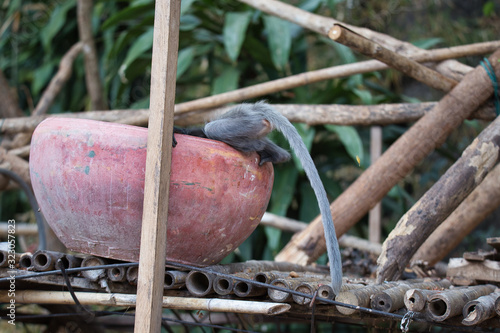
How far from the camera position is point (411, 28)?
4617 mm

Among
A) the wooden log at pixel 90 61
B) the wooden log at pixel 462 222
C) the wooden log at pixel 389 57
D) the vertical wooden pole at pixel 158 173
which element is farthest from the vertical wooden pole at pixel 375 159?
the wooden log at pixel 90 61

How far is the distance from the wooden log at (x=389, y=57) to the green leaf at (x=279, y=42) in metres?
1.06

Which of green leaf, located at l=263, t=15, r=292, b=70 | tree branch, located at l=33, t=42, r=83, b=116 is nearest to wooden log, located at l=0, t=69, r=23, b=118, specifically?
tree branch, located at l=33, t=42, r=83, b=116

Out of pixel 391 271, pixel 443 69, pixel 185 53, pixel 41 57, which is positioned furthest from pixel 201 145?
pixel 41 57

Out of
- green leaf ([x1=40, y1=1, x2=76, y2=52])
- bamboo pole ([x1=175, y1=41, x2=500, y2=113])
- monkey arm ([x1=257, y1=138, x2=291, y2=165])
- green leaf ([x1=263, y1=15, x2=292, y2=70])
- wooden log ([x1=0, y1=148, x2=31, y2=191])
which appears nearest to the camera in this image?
monkey arm ([x1=257, y1=138, x2=291, y2=165])

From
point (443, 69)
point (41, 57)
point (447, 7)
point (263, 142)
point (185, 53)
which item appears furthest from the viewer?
point (447, 7)

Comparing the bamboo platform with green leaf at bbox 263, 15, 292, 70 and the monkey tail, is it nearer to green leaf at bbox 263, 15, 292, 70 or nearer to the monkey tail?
the monkey tail

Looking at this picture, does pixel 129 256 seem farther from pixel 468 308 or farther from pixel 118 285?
pixel 468 308

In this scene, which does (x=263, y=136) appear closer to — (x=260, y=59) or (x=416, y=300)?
(x=416, y=300)

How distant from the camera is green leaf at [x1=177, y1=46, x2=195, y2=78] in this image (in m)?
3.24

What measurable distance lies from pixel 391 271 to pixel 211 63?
222 cm

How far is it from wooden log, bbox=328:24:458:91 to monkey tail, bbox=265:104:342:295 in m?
0.46

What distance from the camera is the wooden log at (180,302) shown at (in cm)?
128

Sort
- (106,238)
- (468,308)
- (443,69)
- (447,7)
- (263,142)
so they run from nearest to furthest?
(468,308) → (106,238) → (263,142) → (443,69) → (447,7)
